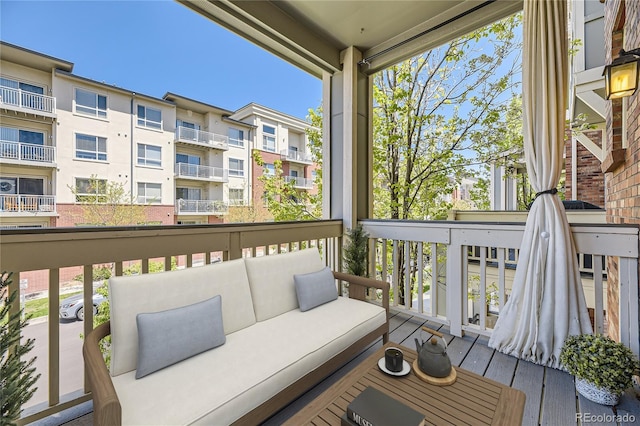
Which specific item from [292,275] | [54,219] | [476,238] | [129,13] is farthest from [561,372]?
[129,13]

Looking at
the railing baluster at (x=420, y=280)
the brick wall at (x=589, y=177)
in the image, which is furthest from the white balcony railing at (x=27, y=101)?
the brick wall at (x=589, y=177)

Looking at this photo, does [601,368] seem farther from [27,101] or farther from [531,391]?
[27,101]

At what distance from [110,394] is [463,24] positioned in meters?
4.05

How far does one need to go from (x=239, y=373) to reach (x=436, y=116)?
500 centimetres

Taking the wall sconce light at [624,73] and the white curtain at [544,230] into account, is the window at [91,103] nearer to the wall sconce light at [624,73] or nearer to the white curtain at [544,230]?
the white curtain at [544,230]

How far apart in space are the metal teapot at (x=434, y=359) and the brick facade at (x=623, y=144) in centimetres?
178

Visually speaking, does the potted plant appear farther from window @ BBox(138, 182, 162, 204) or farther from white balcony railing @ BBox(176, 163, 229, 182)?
window @ BBox(138, 182, 162, 204)

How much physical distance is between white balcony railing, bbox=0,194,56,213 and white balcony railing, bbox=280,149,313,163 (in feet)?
8.52

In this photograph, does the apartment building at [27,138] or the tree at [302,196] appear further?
the tree at [302,196]

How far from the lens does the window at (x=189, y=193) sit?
Answer: 2464 millimetres

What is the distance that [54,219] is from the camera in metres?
1.83

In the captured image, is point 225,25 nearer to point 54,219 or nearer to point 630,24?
point 54,219

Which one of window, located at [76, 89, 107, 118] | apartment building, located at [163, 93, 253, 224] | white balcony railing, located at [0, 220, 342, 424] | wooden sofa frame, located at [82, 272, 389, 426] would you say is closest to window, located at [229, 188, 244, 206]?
apartment building, located at [163, 93, 253, 224]

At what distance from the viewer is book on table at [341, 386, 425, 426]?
101cm
